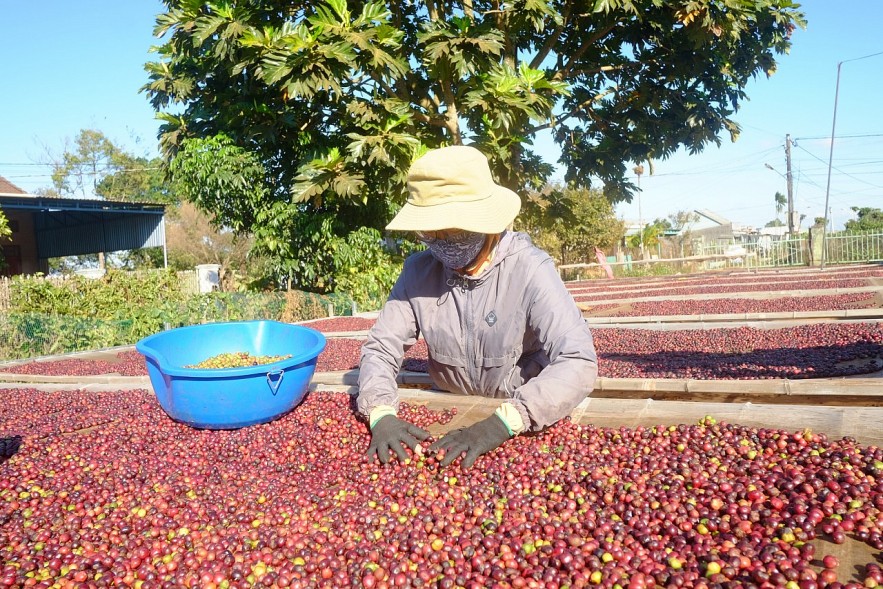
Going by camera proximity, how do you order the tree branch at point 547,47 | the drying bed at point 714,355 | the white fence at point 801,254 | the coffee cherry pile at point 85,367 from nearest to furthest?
the drying bed at point 714,355 < the coffee cherry pile at point 85,367 < the tree branch at point 547,47 < the white fence at point 801,254

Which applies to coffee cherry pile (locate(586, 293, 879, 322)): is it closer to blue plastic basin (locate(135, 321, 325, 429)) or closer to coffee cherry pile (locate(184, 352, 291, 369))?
coffee cherry pile (locate(184, 352, 291, 369))

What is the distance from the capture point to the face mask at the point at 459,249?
244 cm

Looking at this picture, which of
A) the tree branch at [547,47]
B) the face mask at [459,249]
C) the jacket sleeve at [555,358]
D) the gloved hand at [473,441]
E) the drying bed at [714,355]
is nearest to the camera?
the gloved hand at [473,441]

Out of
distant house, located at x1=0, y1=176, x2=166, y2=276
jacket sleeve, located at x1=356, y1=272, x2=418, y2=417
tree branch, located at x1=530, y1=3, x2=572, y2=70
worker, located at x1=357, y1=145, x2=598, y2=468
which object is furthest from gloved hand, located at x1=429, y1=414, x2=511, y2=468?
distant house, located at x1=0, y1=176, x2=166, y2=276

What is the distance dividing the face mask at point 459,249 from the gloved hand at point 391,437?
2.33 feet

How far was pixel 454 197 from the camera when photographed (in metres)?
2.40

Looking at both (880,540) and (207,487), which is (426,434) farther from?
(880,540)

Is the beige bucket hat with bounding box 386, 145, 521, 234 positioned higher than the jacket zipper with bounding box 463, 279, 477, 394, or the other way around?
the beige bucket hat with bounding box 386, 145, 521, 234

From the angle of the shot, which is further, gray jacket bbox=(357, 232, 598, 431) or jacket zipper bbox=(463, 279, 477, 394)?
jacket zipper bbox=(463, 279, 477, 394)

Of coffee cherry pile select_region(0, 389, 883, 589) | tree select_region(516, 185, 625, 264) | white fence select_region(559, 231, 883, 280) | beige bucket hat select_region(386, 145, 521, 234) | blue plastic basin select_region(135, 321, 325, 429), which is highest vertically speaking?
tree select_region(516, 185, 625, 264)

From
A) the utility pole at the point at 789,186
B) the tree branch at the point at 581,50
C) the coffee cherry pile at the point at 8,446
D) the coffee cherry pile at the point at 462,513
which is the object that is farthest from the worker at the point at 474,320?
the utility pole at the point at 789,186

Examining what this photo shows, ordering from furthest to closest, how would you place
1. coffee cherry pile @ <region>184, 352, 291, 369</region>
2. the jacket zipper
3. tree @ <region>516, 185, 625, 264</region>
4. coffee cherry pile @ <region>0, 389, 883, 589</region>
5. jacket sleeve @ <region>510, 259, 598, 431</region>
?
tree @ <region>516, 185, 625, 264</region> < coffee cherry pile @ <region>184, 352, 291, 369</region> < the jacket zipper < jacket sleeve @ <region>510, 259, 598, 431</region> < coffee cherry pile @ <region>0, 389, 883, 589</region>

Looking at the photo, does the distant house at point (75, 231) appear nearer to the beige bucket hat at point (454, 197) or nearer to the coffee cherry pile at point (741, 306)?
the coffee cherry pile at point (741, 306)

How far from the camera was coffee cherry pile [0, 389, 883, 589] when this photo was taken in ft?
5.20
